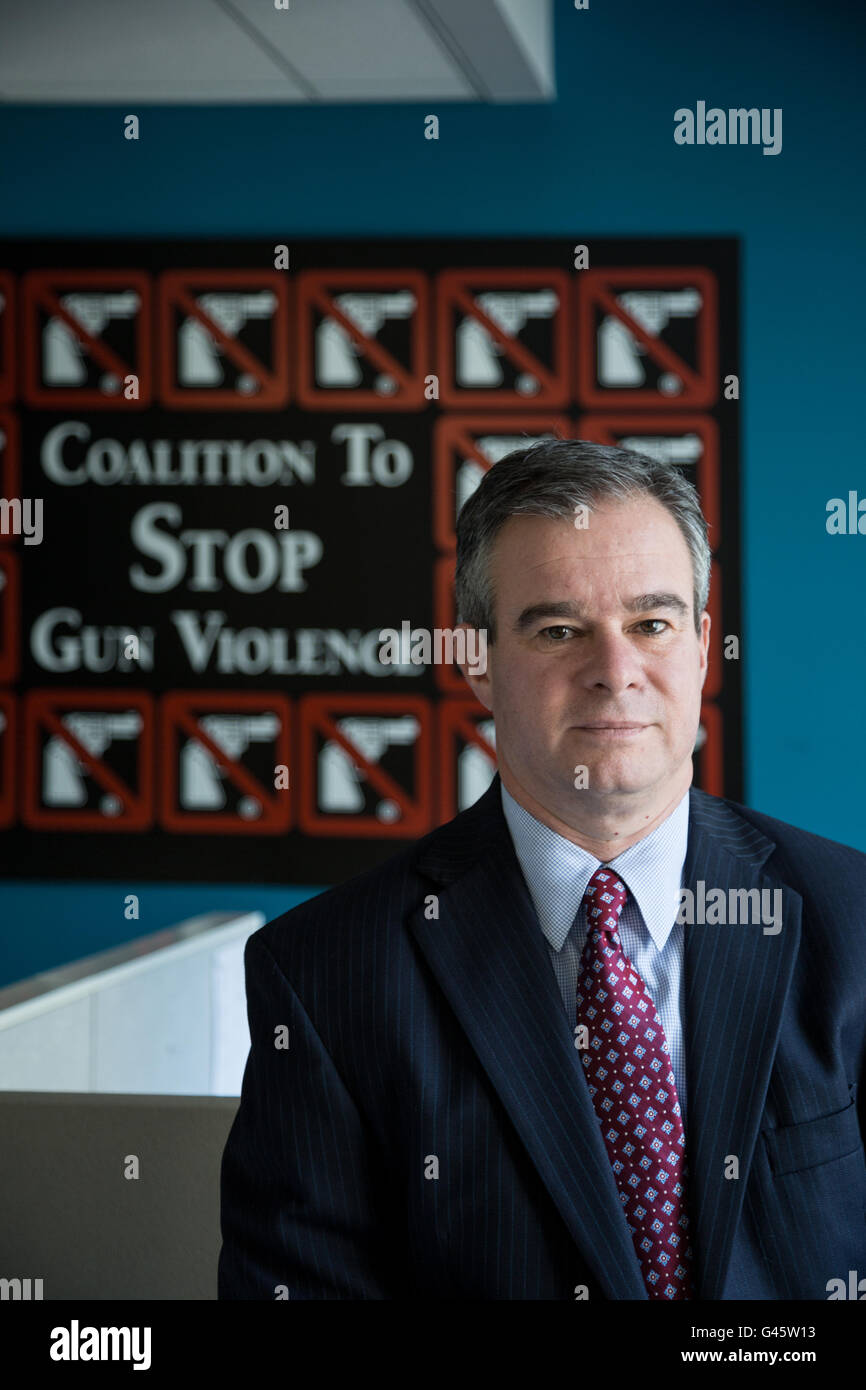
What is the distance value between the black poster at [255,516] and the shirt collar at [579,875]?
7.08ft

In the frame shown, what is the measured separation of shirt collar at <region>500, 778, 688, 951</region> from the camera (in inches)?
43.0

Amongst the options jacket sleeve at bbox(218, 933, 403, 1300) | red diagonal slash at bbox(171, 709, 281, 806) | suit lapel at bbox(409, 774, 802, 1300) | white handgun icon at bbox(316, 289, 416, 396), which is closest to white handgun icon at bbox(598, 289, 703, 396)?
white handgun icon at bbox(316, 289, 416, 396)

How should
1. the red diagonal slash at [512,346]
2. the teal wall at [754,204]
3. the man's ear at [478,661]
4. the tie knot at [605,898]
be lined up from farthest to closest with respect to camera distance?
1. the red diagonal slash at [512,346]
2. the teal wall at [754,204]
3. the man's ear at [478,661]
4. the tie knot at [605,898]

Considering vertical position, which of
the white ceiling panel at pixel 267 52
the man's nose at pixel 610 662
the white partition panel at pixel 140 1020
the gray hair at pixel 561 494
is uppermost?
the white ceiling panel at pixel 267 52

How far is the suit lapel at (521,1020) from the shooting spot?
956 millimetres

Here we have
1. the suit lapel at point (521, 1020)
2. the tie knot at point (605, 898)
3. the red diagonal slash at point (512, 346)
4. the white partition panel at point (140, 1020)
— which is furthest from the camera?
the red diagonal slash at point (512, 346)

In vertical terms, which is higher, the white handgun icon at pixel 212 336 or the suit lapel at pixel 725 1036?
the white handgun icon at pixel 212 336

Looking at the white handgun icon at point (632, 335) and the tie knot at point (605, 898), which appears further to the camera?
the white handgun icon at point (632, 335)

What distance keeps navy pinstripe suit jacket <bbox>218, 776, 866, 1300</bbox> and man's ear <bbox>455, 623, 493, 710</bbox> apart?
174 mm

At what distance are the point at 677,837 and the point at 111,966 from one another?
4.76ft

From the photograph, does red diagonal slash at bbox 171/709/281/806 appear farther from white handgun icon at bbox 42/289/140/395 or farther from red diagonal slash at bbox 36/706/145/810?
white handgun icon at bbox 42/289/140/395

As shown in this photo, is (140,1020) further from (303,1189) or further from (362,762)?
(303,1189)

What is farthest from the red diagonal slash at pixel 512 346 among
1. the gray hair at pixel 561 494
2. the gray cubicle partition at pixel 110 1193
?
the gray cubicle partition at pixel 110 1193

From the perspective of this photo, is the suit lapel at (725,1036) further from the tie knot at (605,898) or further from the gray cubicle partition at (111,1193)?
the gray cubicle partition at (111,1193)
